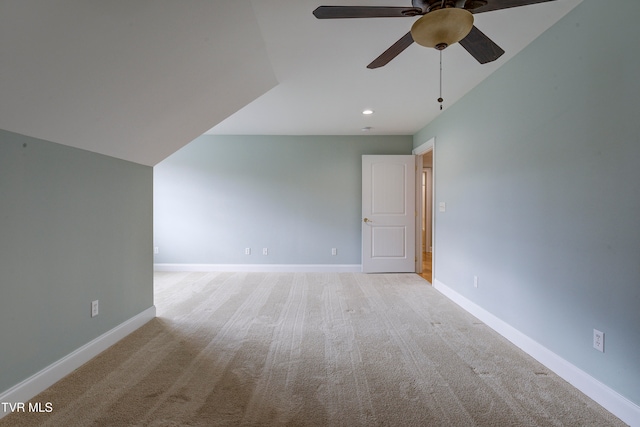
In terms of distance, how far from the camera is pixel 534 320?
2.25 metres

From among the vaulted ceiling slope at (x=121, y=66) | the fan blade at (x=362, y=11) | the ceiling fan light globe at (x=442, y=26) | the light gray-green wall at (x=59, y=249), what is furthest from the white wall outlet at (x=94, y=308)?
the ceiling fan light globe at (x=442, y=26)

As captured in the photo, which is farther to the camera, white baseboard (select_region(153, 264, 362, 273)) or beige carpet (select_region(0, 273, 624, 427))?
white baseboard (select_region(153, 264, 362, 273))

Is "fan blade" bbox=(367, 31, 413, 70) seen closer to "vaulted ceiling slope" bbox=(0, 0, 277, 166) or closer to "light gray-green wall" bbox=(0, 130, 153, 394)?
"vaulted ceiling slope" bbox=(0, 0, 277, 166)

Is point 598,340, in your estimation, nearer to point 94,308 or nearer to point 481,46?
point 481,46

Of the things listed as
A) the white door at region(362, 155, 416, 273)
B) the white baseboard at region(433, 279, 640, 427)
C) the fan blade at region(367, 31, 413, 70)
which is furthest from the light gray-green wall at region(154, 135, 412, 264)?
the fan blade at region(367, 31, 413, 70)

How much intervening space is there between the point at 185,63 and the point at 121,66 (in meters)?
0.43

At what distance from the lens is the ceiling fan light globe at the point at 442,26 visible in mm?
1295

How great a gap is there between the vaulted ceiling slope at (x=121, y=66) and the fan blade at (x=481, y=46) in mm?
1302

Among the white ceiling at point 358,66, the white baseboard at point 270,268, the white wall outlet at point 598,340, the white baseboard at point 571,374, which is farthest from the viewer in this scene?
the white baseboard at point 270,268

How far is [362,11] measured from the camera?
1.42m

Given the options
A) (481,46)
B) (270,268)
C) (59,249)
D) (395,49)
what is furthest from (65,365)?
(270,268)

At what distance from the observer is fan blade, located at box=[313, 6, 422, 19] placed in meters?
1.40

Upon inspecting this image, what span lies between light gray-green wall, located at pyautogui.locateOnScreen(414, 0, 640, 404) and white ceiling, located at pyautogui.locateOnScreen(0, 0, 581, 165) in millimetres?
277

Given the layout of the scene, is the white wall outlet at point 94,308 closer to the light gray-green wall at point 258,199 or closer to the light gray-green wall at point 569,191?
the light gray-green wall at point 258,199
